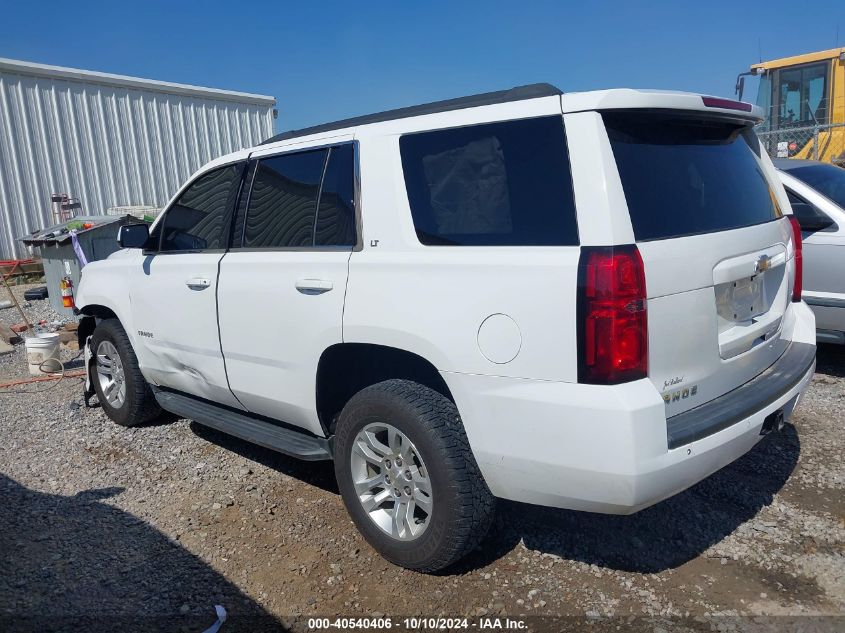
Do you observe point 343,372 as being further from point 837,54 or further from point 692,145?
point 837,54

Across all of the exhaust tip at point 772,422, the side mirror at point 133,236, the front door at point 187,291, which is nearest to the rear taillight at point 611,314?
the exhaust tip at point 772,422

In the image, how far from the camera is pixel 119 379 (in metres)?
5.05

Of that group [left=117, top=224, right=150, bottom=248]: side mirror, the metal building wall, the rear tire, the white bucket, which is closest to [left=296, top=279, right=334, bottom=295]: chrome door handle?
[left=117, top=224, right=150, bottom=248]: side mirror

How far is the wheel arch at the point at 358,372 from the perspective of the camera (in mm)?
3016

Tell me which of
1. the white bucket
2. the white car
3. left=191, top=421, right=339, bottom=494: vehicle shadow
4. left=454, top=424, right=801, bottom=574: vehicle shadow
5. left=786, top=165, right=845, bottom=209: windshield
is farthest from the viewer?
the white bucket

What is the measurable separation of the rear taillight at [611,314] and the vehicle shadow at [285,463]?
2.10 meters

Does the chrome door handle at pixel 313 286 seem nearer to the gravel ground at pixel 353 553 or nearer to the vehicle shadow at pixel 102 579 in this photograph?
the gravel ground at pixel 353 553

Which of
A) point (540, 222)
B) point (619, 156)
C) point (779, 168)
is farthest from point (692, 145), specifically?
point (779, 168)

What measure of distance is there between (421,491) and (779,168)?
481 cm

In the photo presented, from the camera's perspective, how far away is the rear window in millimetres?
2500

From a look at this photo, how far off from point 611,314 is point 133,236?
337cm

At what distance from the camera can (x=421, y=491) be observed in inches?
116

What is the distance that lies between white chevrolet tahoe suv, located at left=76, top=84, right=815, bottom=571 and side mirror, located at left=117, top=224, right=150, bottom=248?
3.23 ft

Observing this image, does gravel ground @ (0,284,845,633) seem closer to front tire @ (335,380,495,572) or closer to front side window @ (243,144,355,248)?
front tire @ (335,380,495,572)
